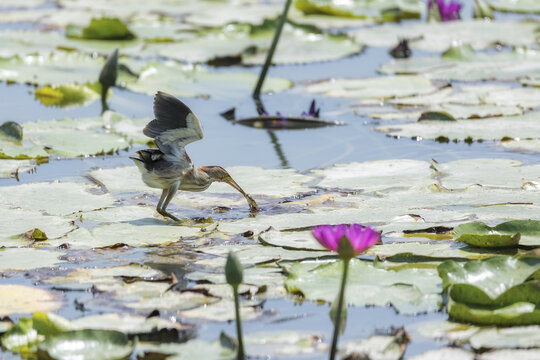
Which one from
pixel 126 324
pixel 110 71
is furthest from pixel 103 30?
pixel 126 324

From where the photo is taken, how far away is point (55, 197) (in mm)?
4594

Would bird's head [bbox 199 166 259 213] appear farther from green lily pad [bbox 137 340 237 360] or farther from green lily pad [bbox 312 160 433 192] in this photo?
green lily pad [bbox 137 340 237 360]

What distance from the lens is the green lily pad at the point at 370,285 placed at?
321 cm

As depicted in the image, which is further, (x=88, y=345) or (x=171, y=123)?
(x=171, y=123)

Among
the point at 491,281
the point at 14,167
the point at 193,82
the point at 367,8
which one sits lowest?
the point at 367,8

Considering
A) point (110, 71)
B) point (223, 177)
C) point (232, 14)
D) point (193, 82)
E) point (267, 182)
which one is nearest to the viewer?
point (223, 177)

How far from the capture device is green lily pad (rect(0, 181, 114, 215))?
4.42m

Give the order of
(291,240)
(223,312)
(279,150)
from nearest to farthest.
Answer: (223,312)
(291,240)
(279,150)

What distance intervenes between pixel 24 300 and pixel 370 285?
49.0 inches

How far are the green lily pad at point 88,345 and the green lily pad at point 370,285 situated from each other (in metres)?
0.74

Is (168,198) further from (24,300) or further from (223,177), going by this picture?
(24,300)

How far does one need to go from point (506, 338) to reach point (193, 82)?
5.05 meters

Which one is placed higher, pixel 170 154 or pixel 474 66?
pixel 170 154

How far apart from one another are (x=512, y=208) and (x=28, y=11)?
8.15 m
